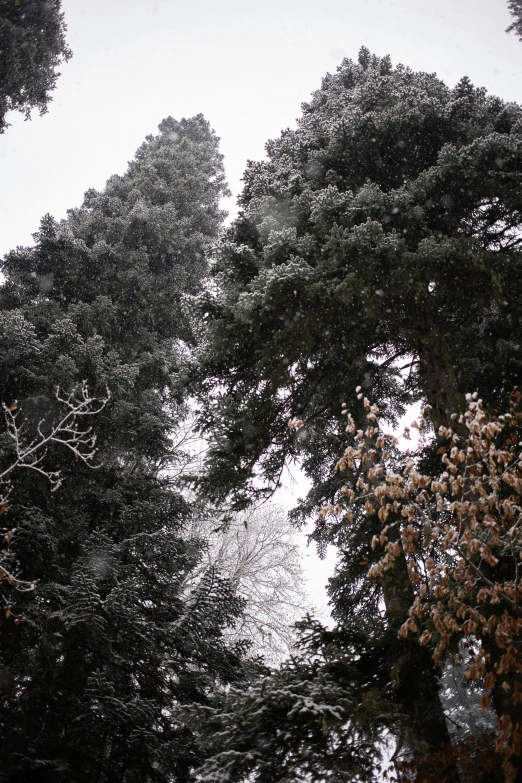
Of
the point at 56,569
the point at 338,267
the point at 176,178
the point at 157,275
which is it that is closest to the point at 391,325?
the point at 338,267

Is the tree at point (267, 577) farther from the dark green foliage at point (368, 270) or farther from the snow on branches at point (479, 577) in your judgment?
the snow on branches at point (479, 577)

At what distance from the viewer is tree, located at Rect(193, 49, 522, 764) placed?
19.9ft

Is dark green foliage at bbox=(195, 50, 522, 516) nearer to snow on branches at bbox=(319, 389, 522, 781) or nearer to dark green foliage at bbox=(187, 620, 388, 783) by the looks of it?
snow on branches at bbox=(319, 389, 522, 781)

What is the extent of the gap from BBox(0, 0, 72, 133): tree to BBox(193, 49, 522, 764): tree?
661 centimetres

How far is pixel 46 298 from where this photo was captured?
1034 cm

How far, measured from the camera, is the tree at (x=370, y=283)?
Result: 6.05 metres

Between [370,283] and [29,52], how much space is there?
10.2 metres

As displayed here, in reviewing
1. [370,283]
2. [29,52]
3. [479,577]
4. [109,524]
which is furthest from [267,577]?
[29,52]

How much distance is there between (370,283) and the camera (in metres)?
6.21

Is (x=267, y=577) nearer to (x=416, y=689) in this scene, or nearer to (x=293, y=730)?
Result: (x=416, y=689)

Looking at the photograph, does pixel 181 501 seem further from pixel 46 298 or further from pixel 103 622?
pixel 46 298

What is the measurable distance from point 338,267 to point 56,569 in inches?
224

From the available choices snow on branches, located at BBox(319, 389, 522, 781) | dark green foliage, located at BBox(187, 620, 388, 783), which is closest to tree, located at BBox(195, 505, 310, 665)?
dark green foliage, located at BBox(187, 620, 388, 783)

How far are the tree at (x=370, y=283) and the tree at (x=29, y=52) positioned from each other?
21.7 ft
